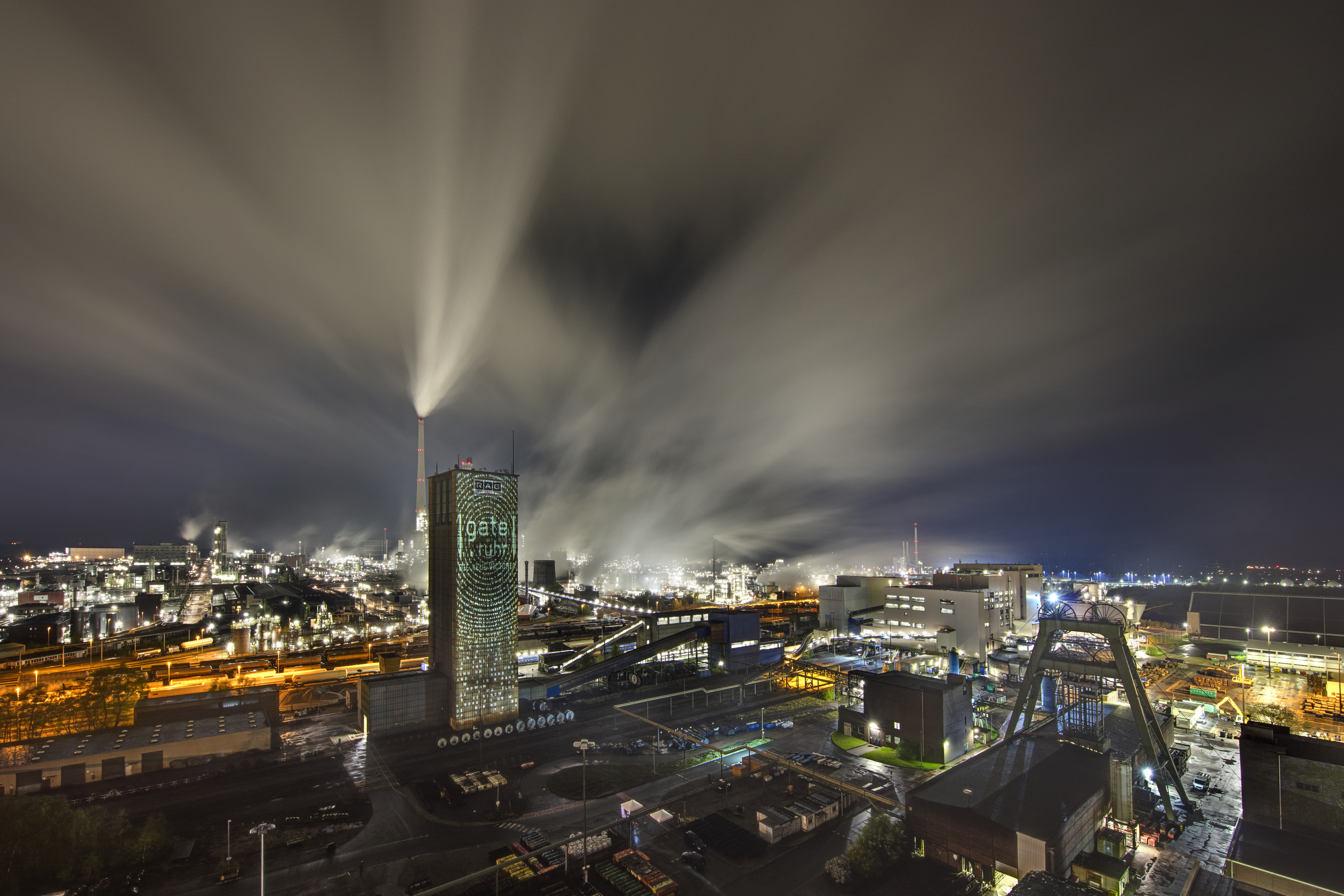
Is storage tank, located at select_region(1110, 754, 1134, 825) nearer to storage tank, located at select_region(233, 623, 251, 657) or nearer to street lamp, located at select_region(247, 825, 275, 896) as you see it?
Answer: street lamp, located at select_region(247, 825, 275, 896)

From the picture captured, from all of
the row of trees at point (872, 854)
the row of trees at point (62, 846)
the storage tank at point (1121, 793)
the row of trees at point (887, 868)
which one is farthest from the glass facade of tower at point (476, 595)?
the storage tank at point (1121, 793)

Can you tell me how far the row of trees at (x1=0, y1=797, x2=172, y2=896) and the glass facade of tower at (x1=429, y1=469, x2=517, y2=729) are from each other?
1631cm

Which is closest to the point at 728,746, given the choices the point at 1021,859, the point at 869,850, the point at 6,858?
the point at 869,850

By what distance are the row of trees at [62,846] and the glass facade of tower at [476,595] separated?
16.3 meters

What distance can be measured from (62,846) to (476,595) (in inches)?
787

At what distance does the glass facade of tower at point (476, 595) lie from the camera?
36562 millimetres

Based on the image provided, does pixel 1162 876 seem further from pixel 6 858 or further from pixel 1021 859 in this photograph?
pixel 6 858

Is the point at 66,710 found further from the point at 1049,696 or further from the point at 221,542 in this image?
the point at 221,542

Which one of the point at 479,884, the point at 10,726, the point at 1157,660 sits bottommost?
the point at 1157,660

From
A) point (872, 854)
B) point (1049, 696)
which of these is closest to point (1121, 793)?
point (872, 854)

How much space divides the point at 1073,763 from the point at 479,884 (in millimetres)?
26611

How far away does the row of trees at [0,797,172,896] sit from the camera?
761 inches

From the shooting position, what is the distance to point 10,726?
3234 centimetres

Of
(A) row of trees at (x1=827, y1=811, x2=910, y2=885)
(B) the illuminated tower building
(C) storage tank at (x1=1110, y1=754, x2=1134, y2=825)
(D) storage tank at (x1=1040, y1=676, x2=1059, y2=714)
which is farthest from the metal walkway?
(B) the illuminated tower building
